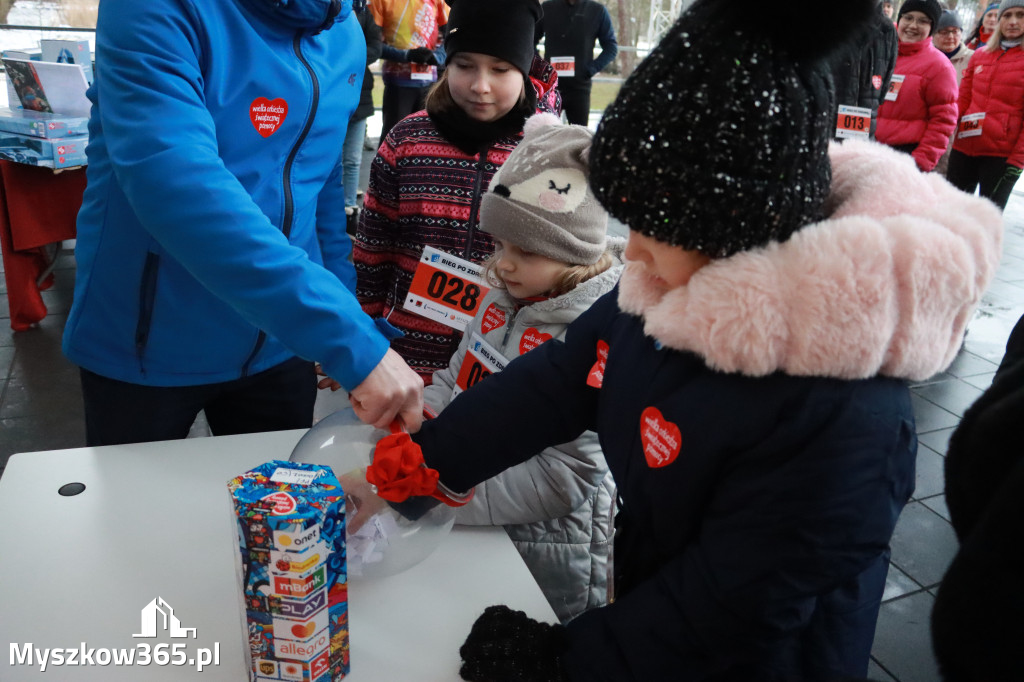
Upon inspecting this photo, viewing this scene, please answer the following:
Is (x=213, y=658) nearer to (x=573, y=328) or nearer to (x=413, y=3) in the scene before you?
(x=573, y=328)

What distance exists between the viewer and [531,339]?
1.29m

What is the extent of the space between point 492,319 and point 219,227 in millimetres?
589

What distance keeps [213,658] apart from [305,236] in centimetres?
72

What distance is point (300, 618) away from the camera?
27.5 inches

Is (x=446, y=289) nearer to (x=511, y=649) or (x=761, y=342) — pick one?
(x=511, y=649)

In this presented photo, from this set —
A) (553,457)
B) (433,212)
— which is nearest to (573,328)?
(553,457)

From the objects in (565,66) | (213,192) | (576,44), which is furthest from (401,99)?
(213,192)

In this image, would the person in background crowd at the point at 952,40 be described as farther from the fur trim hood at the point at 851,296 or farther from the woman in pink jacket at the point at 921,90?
the fur trim hood at the point at 851,296

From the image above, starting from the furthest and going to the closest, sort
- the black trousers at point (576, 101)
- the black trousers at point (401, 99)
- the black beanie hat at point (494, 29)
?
the black trousers at point (576, 101), the black trousers at point (401, 99), the black beanie hat at point (494, 29)

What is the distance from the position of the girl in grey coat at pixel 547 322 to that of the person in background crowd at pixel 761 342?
0.34 metres

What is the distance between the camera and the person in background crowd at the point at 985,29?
5.50 metres

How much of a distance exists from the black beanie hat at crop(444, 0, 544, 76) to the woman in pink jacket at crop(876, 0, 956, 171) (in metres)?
3.18

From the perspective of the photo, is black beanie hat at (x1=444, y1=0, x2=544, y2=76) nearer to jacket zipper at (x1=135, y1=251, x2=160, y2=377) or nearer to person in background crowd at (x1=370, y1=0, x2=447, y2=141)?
jacket zipper at (x1=135, y1=251, x2=160, y2=377)

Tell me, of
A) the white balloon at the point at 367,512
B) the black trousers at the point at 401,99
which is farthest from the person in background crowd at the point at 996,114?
the white balloon at the point at 367,512
